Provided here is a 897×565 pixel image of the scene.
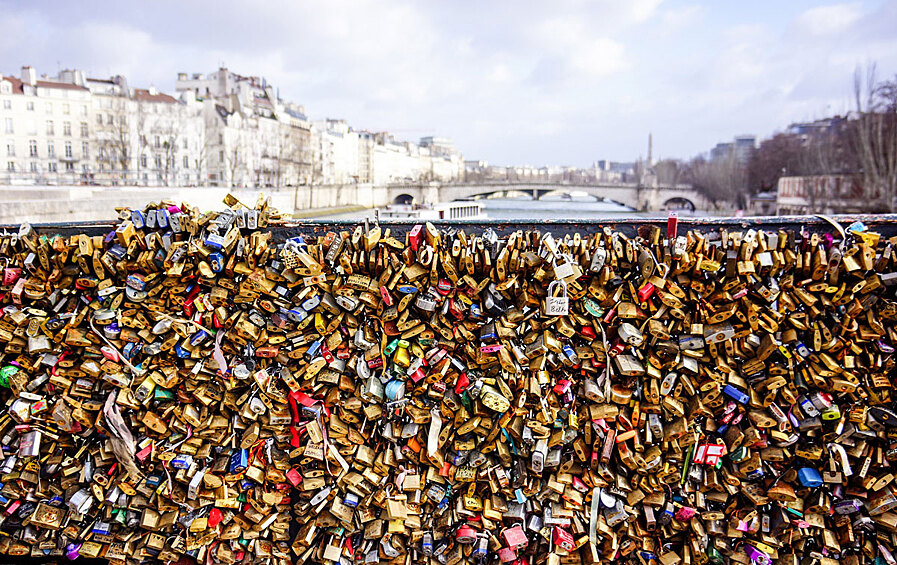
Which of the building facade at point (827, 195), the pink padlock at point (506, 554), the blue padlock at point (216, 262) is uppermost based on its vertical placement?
the building facade at point (827, 195)

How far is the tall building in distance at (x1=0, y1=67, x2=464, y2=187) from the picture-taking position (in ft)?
135

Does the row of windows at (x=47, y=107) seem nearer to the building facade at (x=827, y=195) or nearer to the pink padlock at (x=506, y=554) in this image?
the building facade at (x=827, y=195)

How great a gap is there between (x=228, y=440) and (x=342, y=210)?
50.4 metres

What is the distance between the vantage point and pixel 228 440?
9.80 feet

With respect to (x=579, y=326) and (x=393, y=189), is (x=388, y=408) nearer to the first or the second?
(x=579, y=326)

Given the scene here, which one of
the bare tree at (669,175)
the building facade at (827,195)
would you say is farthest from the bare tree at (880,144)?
the bare tree at (669,175)

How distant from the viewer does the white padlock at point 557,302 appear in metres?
2.73

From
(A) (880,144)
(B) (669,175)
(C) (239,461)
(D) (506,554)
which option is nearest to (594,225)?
(D) (506,554)

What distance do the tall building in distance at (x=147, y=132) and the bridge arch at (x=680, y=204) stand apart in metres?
40.2

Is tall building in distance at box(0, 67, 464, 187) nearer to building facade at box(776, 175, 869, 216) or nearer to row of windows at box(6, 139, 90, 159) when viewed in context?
row of windows at box(6, 139, 90, 159)

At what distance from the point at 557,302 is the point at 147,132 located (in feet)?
170

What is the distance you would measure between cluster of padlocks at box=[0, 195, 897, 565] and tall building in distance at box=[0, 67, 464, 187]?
29284 mm

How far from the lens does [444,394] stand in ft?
9.47

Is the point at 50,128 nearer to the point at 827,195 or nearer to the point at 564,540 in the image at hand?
the point at 564,540
